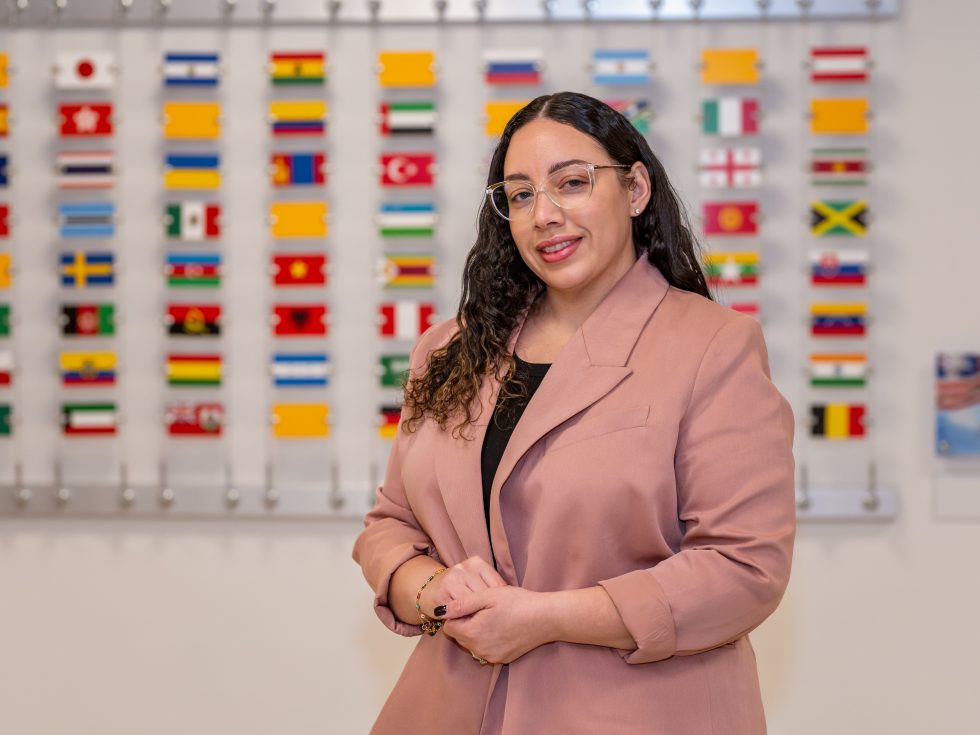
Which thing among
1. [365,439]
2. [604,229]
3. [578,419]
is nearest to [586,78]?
[365,439]

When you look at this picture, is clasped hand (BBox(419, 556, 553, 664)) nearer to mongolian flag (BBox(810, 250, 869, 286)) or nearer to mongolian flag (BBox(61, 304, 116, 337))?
mongolian flag (BBox(810, 250, 869, 286))

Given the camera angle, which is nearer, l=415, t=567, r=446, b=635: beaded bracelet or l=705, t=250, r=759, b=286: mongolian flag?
l=415, t=567, r=446, b=635: beaded bracelet

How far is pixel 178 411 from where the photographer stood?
109 inches

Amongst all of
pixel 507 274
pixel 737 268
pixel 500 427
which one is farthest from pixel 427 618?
pixel 737 268

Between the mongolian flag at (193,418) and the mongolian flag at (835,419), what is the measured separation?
1.57m

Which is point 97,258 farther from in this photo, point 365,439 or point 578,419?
point 578,419

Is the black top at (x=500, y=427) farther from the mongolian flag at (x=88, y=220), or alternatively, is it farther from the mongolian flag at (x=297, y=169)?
the mongolian flag at (x=88, y=220)

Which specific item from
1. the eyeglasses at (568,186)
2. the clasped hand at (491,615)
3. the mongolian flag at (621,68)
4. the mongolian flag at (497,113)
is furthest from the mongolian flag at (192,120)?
the clasped hand at (491,615)

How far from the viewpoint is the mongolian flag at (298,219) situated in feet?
9.01

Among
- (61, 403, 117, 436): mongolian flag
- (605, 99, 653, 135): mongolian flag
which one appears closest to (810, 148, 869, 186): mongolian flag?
(605, 99, 653, 135): mongolian flag

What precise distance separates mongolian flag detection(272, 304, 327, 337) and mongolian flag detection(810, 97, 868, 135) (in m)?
1.37

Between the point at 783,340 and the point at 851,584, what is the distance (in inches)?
26.1

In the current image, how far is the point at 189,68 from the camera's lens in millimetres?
2734

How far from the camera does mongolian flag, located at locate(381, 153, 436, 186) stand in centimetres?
273
